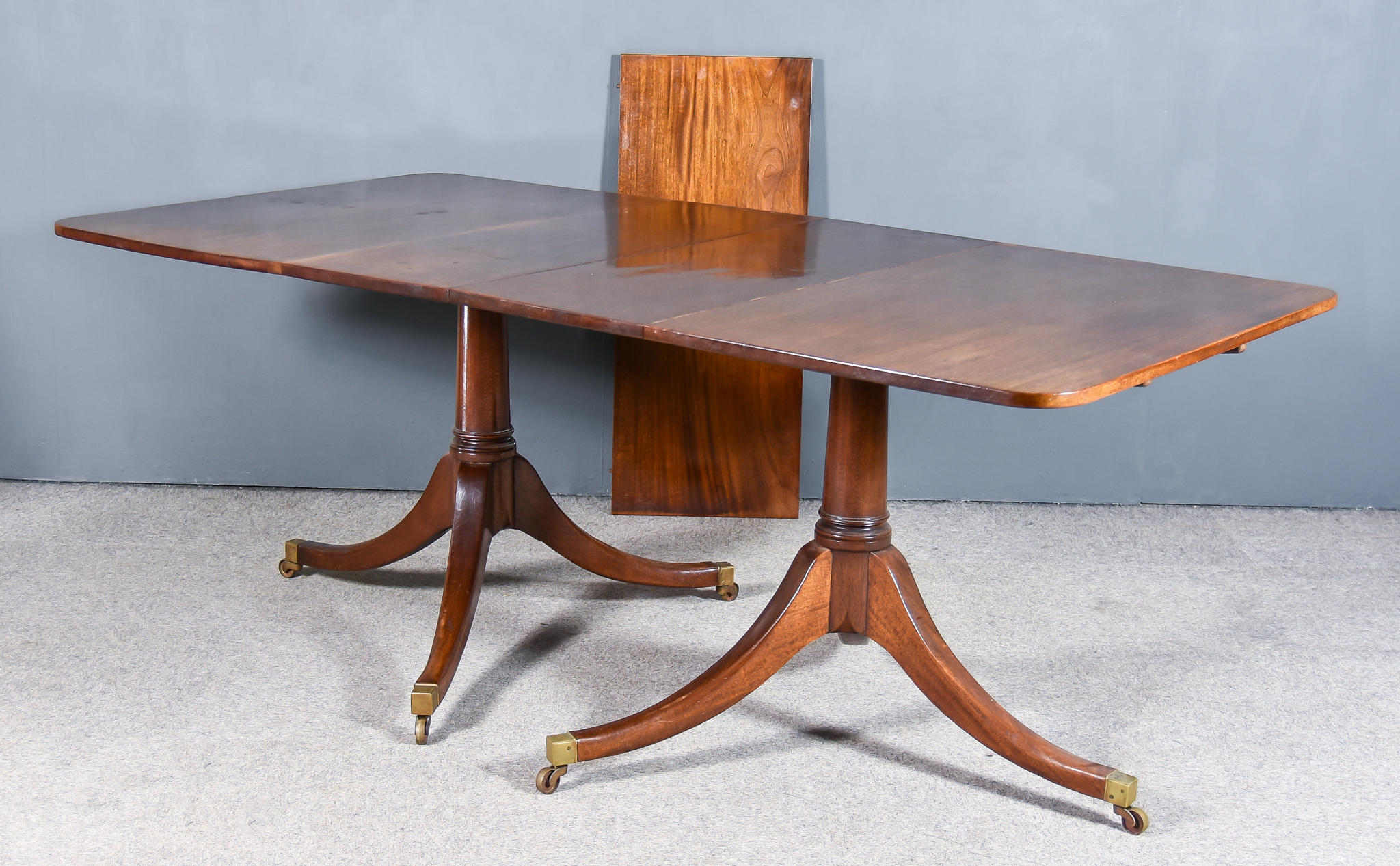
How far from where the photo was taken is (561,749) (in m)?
1.94

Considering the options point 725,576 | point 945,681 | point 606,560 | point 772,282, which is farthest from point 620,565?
point 772,282

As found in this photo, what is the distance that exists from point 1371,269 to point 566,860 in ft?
7.49

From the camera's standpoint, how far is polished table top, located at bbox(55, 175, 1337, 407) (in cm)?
149

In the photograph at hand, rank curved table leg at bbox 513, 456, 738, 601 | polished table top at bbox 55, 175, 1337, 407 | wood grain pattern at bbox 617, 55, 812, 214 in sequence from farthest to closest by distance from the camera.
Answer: wood grain pattern at bbox 617, 55, 812, 214 → curved table leg at bbox 513, 456, 738, 601 → polished table top at bbox 55, 175, 1337, 407

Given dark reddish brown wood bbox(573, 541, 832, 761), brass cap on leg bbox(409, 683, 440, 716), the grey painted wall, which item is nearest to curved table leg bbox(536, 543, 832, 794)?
dark reddish brown wood bbox(573, 541, 832, 761)

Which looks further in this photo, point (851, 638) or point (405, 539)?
point (405, 539)

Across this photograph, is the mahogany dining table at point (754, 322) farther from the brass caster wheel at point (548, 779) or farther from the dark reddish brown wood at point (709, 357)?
the dark reddish brown wood at point (709, 357)

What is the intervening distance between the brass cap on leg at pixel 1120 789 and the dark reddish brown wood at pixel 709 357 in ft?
4.30

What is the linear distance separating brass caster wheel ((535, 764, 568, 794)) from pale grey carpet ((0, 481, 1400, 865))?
0.04m

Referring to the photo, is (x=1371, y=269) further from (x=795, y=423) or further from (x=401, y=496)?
(x=401, y=496)

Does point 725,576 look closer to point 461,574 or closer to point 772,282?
point 461,574

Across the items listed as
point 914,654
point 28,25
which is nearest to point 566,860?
point 914,654

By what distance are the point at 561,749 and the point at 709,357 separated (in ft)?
4.09

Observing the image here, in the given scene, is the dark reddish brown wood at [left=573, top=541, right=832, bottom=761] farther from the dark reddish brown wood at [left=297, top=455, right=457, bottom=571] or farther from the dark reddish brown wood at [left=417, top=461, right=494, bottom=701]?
the dark reddish brown wood at [left=297, top=455, right=457, bottom=571]
